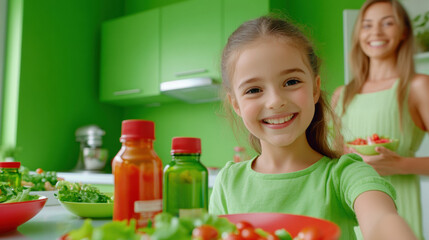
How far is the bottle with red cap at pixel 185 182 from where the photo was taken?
48 cm

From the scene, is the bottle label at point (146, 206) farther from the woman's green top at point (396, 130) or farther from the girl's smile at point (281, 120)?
the woman's green top at point (396, 130)

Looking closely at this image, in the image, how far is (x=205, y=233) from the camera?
0.39 metres

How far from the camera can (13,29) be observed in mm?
2814

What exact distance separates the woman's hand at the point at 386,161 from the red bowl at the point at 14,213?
1.10 metres

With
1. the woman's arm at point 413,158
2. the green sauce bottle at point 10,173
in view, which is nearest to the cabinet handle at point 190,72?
the woman's arm at point 413,158

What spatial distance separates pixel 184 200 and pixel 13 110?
8.74 feet

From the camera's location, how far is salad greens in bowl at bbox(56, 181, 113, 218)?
2.73 ft

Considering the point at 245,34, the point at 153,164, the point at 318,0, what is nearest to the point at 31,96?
the point at 318,0

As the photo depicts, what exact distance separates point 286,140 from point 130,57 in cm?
244

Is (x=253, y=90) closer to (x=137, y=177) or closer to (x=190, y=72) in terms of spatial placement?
(x=137, y=177)

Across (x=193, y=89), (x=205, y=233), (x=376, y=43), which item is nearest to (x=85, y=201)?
(x=205, y=233)

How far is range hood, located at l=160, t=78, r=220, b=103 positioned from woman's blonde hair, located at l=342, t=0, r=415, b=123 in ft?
3.41

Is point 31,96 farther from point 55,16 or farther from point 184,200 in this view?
point 184,200

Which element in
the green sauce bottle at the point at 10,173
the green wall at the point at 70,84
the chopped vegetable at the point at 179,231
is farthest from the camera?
the green wall at the point at 70,84
